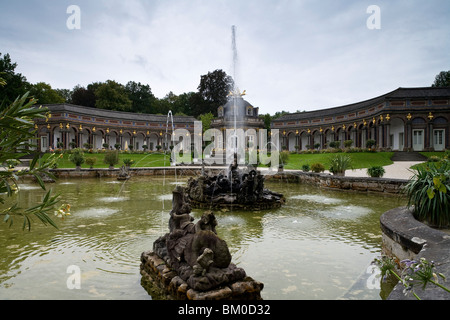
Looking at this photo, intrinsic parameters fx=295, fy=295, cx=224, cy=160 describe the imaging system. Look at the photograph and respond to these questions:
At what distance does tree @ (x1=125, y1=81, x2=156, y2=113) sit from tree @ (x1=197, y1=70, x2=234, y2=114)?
548 inches

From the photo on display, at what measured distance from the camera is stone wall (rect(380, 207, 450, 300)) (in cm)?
284

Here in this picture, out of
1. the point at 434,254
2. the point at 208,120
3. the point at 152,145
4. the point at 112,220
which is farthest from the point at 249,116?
the point at 434,254

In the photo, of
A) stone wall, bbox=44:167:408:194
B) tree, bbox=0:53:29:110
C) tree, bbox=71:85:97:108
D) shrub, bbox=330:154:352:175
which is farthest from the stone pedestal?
tree, bbox=71:85:97:108

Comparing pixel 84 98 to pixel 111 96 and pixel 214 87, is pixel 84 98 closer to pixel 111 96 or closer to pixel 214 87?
pixel 111 96

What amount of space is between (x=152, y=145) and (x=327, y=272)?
5627cm

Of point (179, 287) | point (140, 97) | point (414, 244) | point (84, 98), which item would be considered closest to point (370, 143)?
point (414, 244)

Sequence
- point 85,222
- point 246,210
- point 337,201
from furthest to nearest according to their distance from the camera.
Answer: point 337,201 < point 246,210 < point 85,222

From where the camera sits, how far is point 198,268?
3660mm

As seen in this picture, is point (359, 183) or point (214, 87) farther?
point (214, 87)

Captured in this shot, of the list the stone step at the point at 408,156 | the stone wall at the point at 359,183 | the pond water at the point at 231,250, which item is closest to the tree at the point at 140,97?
the stone step at the point at 408,156

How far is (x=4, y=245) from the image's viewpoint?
626 cm

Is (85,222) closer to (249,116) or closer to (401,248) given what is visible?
(401,248)

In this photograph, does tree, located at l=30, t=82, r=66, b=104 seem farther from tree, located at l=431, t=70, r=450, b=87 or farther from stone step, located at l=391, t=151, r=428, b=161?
tree, located at l=431, t=70, r=450, b=87

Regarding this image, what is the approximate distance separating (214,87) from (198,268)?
6584cm
